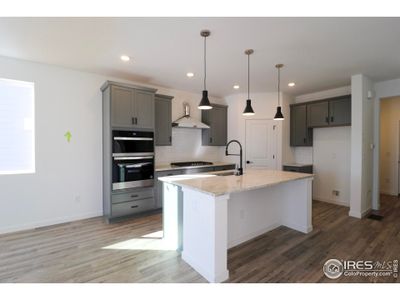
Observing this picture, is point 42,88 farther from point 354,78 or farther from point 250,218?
point 354,78

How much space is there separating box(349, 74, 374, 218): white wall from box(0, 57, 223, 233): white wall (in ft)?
15.8

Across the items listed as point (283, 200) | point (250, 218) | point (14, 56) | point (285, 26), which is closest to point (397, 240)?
point (283, 200)

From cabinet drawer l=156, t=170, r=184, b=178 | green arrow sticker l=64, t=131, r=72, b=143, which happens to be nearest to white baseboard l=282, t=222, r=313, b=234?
cabinet drawer l=156, t=170, r=184, b=178

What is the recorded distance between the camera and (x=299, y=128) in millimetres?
5172

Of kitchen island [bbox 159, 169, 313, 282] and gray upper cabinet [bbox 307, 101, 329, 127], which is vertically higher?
gray upper cabinet [bbox 307, 101, 329, 127]

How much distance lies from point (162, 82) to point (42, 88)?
2.10 metres

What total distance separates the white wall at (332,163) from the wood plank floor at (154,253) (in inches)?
46.1

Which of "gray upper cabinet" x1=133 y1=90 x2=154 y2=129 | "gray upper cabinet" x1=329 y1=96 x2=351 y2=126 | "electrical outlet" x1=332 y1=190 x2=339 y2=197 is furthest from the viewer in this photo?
"electrical outlet" x1=332 y1=190 x2=339 y2=197

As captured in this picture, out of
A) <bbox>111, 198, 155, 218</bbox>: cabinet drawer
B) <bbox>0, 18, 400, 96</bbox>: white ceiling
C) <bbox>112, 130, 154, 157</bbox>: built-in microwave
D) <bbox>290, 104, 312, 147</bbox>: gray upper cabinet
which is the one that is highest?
<bbox>0, 18, 400, 96</bbox>: white ceiling

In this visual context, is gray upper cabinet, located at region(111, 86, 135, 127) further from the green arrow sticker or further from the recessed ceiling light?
the green arrow sticker

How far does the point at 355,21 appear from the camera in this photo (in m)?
2.13

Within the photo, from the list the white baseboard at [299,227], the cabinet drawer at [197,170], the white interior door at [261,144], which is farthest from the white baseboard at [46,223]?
the white interior door at [261,144]

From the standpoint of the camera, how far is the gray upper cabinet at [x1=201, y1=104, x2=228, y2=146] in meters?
5.21
